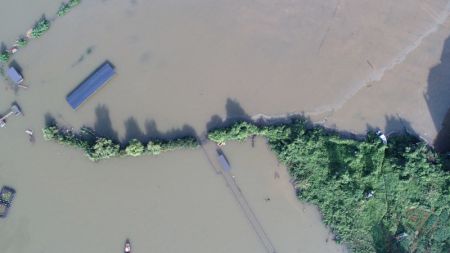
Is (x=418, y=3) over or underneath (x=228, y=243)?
over

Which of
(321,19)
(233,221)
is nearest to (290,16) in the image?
(321,19)

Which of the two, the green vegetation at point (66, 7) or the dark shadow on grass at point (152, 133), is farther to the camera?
the green vegetation at point (66, 7)

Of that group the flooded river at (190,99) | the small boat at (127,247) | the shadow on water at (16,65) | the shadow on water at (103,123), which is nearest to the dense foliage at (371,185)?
the flooded river at (190,99)

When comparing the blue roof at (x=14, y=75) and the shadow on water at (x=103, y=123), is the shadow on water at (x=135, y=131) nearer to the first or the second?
the shadow on water at (x=103, y=123)

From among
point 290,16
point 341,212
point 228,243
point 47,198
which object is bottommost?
point 341,212

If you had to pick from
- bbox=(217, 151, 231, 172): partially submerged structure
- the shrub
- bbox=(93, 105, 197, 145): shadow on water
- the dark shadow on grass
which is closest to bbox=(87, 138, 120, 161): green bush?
bbox=(93, 105, 197, 145): shadow on water

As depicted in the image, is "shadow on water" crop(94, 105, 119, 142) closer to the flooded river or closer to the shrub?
the flooded river

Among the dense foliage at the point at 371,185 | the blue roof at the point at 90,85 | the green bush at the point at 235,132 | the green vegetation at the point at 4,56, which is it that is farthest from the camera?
the green vegetation at the point at 4,56

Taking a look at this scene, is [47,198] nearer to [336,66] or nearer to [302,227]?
[302,227]
